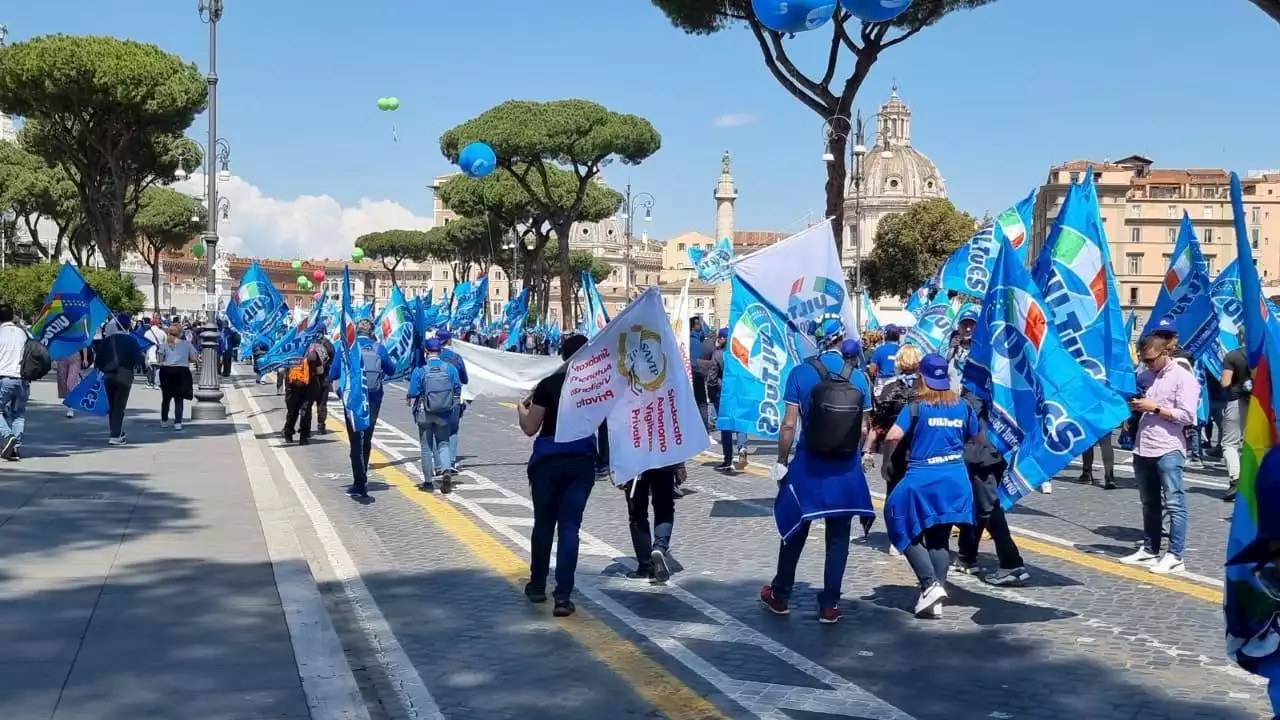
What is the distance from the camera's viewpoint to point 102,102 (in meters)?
35.0

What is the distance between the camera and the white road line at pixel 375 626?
5.32m

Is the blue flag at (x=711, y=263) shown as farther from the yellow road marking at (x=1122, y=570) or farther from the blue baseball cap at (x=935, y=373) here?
the blue baseball cap at (x=935, y=373)

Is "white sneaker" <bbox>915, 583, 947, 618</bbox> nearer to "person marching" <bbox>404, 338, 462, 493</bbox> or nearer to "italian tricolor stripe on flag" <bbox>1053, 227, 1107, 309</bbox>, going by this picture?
"italian tricolor stripe on flag" <bbox>1053, 227, 1107, 309</bbox>

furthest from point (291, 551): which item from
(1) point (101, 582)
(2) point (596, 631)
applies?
(2) point (596, 631)

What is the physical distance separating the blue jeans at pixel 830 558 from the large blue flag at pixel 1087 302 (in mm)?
2145

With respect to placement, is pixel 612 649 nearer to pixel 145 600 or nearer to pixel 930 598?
pixel 930 598

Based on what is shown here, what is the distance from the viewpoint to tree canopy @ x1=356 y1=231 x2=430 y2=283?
3954 inches

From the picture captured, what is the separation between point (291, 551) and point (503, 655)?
9.68ft

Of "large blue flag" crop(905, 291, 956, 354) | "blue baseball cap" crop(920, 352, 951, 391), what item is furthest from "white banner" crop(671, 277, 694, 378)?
"blue baseball cap" crop(920, 352, 951, 391)

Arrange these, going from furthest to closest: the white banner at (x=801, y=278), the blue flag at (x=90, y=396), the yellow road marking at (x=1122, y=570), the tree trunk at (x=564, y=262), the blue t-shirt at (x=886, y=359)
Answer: the tree trunk at (x=564, y=262) → the blue flag at (x=90, y=396) → the blue t-shirt at (x=886, y=359) → the white banner at (x=801, y=278) → the yellow road marking at (x=1122, y=570)

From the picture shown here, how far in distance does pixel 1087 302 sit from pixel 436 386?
5889 millimetres

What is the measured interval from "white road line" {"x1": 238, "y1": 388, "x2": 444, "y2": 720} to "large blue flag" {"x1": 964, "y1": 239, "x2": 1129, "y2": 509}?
359cm

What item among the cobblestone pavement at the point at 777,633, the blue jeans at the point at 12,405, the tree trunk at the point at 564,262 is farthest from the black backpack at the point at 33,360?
the tree trunk at the point at 564,262

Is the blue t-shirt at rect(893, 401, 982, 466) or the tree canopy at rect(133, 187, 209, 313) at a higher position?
the tree canopy at rect(133, 187, 209, 313)
